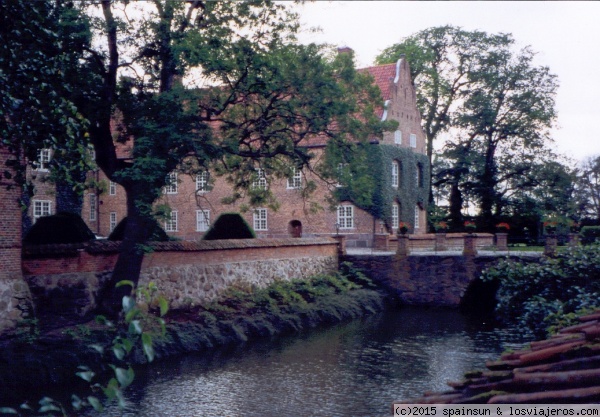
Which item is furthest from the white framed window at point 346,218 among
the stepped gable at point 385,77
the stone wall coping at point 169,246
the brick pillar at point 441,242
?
the stone wall coping at point 169,246

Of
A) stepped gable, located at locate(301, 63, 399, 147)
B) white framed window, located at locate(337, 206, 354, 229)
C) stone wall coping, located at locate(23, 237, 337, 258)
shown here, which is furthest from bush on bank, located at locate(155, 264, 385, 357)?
stepped gable, located at locate(301, 63, 399, 147)

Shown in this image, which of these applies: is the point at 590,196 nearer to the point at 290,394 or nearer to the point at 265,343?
the point at 265,343

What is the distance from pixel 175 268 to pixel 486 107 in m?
29.0

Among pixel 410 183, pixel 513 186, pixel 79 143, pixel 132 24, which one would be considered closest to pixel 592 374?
pixel 79 143

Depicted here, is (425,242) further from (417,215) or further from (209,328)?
(209,328)

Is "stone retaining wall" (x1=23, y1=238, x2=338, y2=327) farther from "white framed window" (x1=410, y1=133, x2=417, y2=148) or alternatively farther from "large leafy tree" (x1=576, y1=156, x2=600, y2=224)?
"large leafy tree" (x1=576, y1=156, x2=600, y2=224)

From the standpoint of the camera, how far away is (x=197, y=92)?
14.8 metres

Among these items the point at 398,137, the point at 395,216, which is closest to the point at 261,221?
the point at 395,216

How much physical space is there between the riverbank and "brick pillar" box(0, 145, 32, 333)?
412 mm

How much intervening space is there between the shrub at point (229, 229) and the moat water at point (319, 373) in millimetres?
5082

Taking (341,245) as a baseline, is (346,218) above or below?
above

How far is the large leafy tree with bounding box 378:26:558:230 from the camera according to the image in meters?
41.4

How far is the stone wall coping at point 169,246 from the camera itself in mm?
14609

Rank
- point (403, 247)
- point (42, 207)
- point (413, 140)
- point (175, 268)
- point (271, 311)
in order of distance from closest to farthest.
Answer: point (175, 268), point (271, 311), point (403, 247), point (42, 207), point (413, 140)
